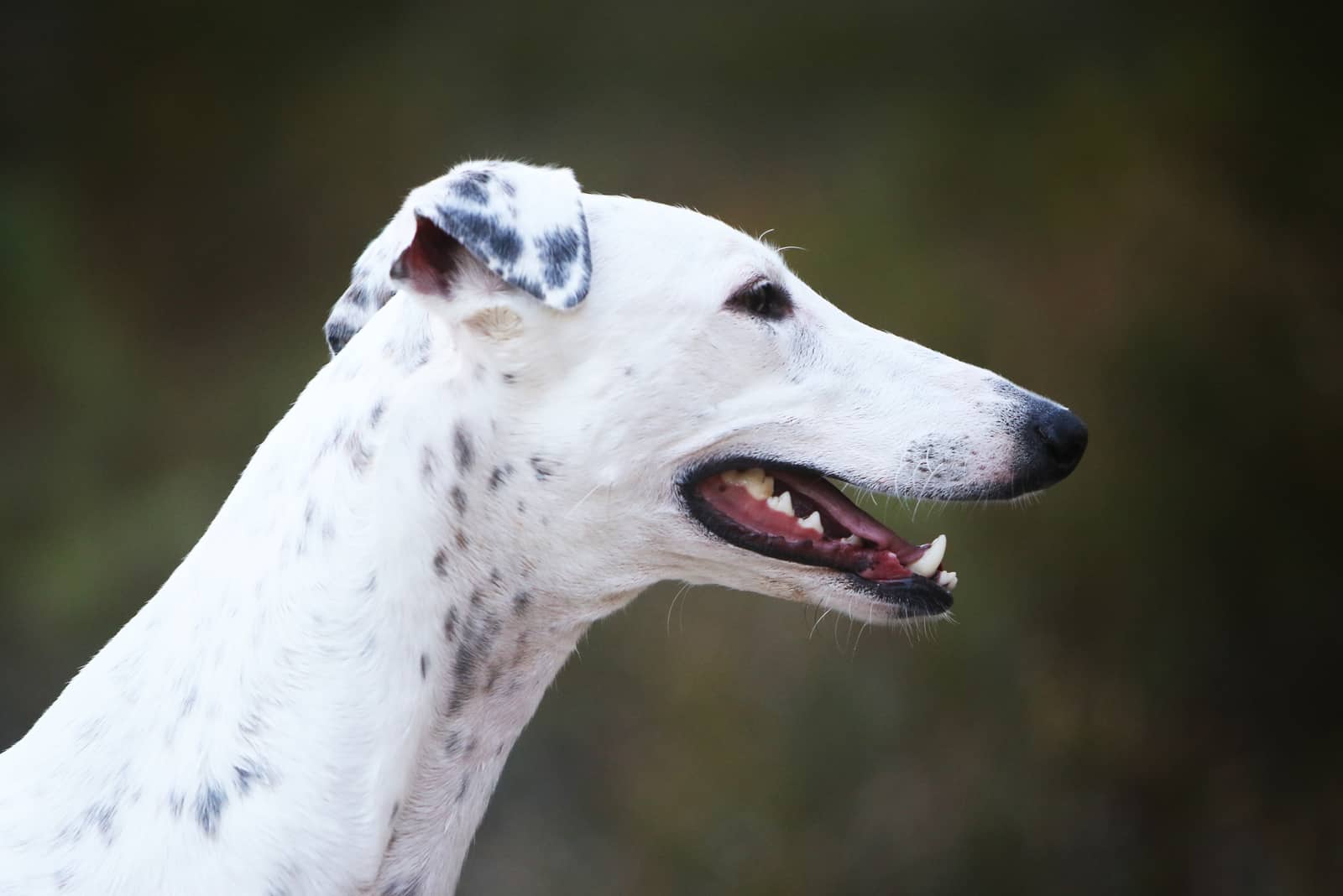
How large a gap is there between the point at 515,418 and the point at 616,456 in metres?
0.18

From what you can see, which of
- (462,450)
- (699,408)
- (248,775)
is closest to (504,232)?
(462,450)

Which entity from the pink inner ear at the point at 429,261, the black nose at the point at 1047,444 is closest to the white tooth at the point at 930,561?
the black nose at the point at 1047,444

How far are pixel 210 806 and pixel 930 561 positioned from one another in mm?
1267

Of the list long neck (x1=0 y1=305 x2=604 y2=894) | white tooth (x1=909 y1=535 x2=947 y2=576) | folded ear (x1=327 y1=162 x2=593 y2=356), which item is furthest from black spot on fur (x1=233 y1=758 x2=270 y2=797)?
white tooth (x1=909 y1=535 x2=947 y2=576)

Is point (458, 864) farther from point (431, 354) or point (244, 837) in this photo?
point (431, 354)

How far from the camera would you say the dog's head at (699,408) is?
224 cm

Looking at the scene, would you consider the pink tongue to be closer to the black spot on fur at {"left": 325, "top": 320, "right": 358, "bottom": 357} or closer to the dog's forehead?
the dog's forehead

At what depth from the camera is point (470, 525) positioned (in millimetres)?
2217

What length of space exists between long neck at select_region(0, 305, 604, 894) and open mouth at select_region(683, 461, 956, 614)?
1.10ft

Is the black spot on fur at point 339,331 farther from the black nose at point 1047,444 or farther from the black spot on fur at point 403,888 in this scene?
the black nose at point 1047,444

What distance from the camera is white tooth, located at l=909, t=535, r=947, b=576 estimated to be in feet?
8.02

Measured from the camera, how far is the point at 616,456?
2.31 m

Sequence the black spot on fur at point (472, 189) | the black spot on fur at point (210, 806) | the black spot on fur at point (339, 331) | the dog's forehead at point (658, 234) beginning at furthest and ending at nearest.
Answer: the black spot on fur at point (339, 331) → the dog's forehead at point (658, 234) → the black spot on fur at point (472, 189) → the black spot on fur at point (210, 806)

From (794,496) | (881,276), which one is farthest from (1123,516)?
(794,496)
